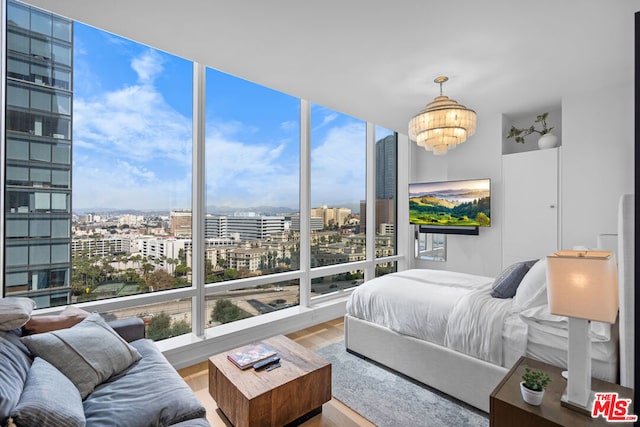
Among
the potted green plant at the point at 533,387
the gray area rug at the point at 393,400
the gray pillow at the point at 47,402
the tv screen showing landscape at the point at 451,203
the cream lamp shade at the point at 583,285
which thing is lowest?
the gray area rug at the point at 393,400

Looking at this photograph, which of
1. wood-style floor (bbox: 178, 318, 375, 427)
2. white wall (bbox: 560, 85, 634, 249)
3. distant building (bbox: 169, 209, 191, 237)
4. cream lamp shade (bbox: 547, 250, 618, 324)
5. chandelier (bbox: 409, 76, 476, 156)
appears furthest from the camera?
white wall (bbox: 560, 85, 634, 249)

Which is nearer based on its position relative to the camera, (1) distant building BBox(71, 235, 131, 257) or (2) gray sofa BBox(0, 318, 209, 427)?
Answer: (2) gray sofa BBox(0, 318, 209, 427)

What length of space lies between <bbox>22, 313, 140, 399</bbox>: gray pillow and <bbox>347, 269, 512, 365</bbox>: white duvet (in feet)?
6.00

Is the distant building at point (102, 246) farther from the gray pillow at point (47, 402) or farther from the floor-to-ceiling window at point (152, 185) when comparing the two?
the gray pillow at point (47, 402)

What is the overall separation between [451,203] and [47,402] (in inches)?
170

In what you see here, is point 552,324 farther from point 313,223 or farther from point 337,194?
point 337,194

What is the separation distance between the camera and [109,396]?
1.52 m

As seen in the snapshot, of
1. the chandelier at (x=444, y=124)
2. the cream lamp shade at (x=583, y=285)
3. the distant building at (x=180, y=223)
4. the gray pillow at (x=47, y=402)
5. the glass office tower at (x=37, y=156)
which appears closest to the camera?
the gray pillow at (x=47, y=402)

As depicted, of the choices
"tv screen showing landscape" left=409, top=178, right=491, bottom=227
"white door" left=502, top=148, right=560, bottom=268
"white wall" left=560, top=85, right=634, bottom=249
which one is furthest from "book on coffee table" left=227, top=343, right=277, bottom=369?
"white wall" left=560, top=85, right=634, bottom=249

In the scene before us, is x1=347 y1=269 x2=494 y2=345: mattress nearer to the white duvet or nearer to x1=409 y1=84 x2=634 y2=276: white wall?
the white duvet

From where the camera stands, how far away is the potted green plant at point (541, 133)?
3.62 m

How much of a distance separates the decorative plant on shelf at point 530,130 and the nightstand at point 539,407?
3.09 meters

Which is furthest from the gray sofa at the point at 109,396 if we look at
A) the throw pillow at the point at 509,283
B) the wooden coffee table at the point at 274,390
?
the throw pillow at the point at 509,283

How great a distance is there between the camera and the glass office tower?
84.4 inches
